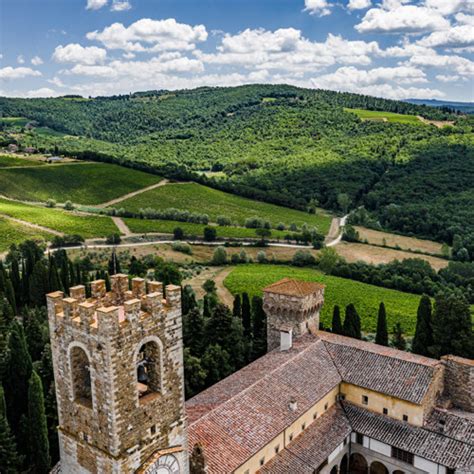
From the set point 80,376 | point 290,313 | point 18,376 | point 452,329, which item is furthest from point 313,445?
point 18,376

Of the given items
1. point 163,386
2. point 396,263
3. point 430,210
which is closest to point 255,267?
point 396,263

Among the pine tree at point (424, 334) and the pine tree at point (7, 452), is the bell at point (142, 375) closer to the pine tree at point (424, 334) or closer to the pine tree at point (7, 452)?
the pine tree at point (7, 452)

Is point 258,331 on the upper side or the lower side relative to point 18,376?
lower

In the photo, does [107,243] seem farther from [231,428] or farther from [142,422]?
[142,422]

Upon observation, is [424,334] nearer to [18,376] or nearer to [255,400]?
[255,400]

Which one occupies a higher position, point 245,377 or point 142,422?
point 142,422

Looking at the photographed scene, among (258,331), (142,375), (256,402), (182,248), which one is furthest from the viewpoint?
(182,248)

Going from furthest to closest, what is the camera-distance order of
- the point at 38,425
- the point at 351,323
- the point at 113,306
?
the point at 351,323
the point at 38,425
the point at 113,306
